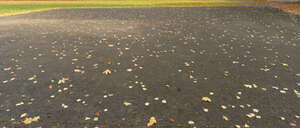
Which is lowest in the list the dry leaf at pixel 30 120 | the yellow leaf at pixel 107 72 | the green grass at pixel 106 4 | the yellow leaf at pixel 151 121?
the yellow leaf at pixel 151 121

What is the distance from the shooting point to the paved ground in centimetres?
371

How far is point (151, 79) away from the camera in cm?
508

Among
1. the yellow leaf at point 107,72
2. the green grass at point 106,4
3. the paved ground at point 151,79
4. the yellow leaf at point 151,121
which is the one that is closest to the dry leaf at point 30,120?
the paved ground at point 151,79

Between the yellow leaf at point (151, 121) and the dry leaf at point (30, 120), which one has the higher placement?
the dry leaf at point (30, 120)

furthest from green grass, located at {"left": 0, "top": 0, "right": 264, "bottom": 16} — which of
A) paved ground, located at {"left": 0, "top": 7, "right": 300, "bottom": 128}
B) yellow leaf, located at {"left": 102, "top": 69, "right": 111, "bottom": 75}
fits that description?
yellow leaf, located at {"left": 102, "top": 69, "right": 111, "bottom": 75}

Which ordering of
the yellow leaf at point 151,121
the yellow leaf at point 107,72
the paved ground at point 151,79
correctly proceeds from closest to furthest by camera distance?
the yellow leaf at point 151,121 < the paved ground at point 151,79 < the yellow leaf at point 107,72

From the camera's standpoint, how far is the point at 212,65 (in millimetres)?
5859

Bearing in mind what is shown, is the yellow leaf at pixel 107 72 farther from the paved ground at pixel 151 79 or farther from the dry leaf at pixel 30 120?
the dry leaf at pixel 30 120

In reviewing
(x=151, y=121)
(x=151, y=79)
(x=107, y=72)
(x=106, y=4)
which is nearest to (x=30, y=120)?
(x=151, y=121)

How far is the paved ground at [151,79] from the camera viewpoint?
3.71 metres

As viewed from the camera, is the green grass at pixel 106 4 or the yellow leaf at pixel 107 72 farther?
the green grass at pixel 106 4

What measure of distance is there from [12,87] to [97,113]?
7.85 ft

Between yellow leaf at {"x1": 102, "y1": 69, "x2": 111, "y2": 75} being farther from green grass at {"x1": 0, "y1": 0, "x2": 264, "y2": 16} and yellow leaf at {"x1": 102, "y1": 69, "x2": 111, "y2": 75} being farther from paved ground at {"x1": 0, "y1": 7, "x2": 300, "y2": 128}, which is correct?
green grass at {"x1": 0, "y1": 0, "x2": 264, "y2": 16}

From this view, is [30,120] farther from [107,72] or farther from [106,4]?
[106,4]
